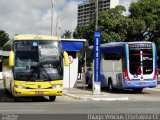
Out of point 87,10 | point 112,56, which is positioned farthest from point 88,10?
point 112,56

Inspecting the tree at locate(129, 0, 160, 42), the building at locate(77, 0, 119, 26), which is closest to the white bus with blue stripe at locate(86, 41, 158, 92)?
the building at locate(77, 0, 119, 26)

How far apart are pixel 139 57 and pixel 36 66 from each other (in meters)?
10.3

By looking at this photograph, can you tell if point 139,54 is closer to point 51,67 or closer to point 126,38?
point 51,67

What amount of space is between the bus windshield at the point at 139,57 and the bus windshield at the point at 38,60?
885 cm

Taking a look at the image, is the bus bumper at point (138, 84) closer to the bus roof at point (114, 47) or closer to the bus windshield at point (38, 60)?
the bus roof at point (114, 47)

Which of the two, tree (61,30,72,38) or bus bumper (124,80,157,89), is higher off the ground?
tree (61,30,72,38)

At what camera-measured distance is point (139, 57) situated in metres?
32.2

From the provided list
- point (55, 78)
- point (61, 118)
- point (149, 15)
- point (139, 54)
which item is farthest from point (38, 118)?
point (149, 15)

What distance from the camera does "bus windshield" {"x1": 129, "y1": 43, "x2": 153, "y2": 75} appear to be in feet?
105

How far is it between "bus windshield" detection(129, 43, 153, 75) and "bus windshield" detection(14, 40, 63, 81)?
29.0ft

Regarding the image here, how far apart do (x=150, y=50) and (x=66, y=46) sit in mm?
6945

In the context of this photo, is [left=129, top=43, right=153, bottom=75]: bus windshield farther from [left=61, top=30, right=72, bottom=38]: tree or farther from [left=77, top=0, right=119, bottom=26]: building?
[left=61, top=30, right=72, bottom=38]: tree

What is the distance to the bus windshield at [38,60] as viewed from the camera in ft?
77.2

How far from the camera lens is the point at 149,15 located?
70.9 meters
